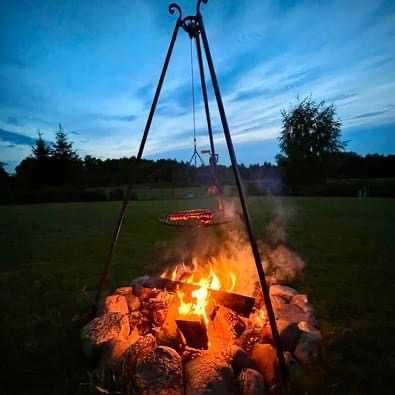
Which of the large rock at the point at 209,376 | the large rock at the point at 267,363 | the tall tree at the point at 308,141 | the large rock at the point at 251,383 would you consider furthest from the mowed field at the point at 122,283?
the tall tree at the point at 308,141

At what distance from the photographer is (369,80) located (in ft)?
42.1

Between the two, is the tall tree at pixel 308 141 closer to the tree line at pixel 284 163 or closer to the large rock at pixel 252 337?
the tree line at pixel 284 163

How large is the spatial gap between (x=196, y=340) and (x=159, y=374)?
1.43ft

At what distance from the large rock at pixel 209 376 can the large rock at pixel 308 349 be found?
66cm

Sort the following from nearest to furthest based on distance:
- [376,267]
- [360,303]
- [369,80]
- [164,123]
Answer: [360,303] < [376,267] < [164,123] < [369,80]

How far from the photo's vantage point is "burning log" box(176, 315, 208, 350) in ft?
6.85

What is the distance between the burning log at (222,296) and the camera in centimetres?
218

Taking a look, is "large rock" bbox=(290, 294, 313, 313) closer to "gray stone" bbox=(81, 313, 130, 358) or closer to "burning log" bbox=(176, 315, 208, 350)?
"burning log" bbox=(176, 315, 208, 350)

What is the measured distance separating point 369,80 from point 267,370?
1528 cm

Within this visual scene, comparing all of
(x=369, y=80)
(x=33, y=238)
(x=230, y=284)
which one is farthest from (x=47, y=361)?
(x=369, y=80)

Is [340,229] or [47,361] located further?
[340,229]

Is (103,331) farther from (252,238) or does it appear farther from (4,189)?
(4,189)

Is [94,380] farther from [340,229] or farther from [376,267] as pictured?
[340,229]

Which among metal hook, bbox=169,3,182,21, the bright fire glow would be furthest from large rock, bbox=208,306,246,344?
metal hook, bbox=169,3,182,21
